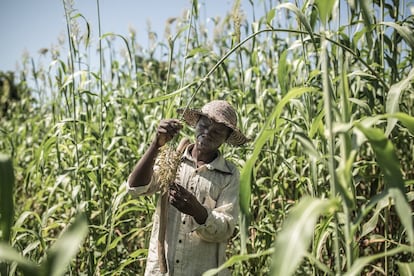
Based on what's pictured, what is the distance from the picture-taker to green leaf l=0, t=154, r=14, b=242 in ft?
2.45

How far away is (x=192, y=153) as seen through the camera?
74.0 inches

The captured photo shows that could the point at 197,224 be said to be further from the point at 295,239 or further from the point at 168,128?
the point at 295,239

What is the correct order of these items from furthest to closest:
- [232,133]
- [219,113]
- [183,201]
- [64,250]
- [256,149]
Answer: [232,133] < [219,113] < [183,201] < [256,149] < [64,250]

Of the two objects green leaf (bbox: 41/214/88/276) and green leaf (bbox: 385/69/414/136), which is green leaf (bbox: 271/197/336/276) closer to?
green leaf (bbox: 41/214/88/276)

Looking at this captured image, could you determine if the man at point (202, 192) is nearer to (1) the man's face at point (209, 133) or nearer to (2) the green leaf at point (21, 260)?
(1) the man's face at point (209, 133)

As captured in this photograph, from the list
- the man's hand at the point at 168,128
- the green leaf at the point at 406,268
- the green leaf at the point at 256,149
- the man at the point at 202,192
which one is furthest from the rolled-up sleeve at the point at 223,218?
the green leaf at the point at 406,268

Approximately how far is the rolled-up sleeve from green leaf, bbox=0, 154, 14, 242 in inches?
35.3

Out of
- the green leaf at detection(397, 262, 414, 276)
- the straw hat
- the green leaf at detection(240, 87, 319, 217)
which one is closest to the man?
the straw hat

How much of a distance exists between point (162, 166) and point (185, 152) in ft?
1.37

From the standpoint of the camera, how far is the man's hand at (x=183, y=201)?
1.49 m

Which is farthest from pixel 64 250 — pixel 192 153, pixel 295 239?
pixel 192 153

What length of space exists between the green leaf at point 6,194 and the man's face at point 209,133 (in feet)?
3.41

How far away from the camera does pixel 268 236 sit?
2.16 m

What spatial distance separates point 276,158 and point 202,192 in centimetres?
84
